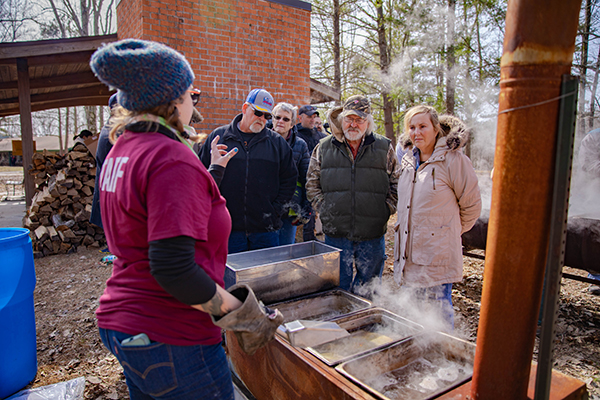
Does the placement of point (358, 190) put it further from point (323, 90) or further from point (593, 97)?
point (323, 90)

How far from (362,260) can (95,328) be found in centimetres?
286

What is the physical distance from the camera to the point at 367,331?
2340 millimetres

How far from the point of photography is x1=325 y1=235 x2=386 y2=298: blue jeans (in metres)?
3.41

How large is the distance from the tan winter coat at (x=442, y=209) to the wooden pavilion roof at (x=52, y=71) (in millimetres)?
4839

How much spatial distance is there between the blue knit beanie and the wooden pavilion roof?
4.80 meters

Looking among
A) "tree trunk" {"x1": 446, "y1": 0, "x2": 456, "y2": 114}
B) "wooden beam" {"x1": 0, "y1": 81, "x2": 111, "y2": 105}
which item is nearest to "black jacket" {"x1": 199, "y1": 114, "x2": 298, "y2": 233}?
"tree trunk" {"x1": 446, "y1": 0, "x2": 456, "y2": 114}

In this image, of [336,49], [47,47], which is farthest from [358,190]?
[336,49]

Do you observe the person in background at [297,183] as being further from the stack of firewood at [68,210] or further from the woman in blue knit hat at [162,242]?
the stack of firewood at [68,210]

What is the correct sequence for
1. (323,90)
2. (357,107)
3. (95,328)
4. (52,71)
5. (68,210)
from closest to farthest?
(357,107) → (95,328) → (68,210) → (52,71) → (323,90)

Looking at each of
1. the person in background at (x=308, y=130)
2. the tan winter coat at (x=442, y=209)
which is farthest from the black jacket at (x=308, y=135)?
the tan winter coat at (x=442, y=209)

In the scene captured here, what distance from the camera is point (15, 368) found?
2.78m

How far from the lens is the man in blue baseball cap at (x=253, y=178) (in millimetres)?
3484

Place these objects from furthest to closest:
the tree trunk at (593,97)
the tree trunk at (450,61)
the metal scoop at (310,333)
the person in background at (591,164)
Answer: the tree trunk at (450,61)
the tree trunk at (593,97)
the person in background at (591,164)
the metal scoop at (310,333)

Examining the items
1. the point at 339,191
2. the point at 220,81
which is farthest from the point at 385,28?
the point at 339,191
